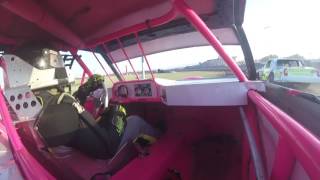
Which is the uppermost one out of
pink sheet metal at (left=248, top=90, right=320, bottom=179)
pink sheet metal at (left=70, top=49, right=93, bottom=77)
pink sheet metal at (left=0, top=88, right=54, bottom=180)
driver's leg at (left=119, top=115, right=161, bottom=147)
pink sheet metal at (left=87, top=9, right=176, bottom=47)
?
pink sheet metal at (left=87, top=9, right=176, bottom=47)

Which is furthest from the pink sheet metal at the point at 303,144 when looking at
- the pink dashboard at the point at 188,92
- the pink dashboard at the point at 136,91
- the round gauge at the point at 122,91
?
the round gauge at the point at 122,91

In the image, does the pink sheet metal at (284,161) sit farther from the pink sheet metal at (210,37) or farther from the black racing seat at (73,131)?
the black racing seat at (73,131)

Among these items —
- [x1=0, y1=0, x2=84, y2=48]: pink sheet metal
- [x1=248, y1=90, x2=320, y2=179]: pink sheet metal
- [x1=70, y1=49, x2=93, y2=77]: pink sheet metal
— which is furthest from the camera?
[x1=70, y1=49, x2=93, y2=77]: pink sheet metal

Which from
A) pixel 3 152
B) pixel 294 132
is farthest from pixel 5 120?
pixel 294 132

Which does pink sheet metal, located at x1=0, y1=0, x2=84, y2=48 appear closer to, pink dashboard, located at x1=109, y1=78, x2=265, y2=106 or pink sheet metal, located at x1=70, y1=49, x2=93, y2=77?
pink sheet metal, located at x1=70, y1=49, x2=93, y2=77

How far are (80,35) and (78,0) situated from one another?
125cm

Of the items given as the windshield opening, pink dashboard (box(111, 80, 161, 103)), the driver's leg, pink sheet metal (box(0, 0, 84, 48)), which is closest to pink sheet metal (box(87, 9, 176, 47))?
pink sheet metal (box(0, 0, 84, 48))

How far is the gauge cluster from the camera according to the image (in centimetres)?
388

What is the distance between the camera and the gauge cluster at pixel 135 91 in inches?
153

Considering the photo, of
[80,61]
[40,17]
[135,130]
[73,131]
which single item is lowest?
[135,130]

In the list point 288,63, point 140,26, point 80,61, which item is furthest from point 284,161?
point 288,63

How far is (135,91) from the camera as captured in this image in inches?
164

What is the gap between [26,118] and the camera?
6.97 feet

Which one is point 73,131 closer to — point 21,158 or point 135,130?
point 21,158
